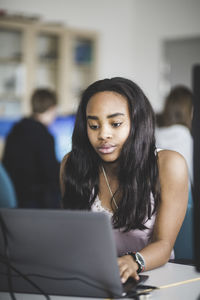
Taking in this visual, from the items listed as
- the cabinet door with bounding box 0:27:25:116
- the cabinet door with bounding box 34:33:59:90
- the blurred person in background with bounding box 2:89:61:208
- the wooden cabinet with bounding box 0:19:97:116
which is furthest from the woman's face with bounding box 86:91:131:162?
the cabinet door with bounding box 34:33:59:90

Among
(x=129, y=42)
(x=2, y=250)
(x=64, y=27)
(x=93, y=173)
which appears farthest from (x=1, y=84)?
(x=2, y=250)

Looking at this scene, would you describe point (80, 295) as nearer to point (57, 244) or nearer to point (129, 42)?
point (57, 244)

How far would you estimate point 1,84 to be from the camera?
5.16m

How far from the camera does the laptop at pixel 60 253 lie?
79 cm

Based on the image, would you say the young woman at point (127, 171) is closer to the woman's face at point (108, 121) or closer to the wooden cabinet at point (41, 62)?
the woman's face at point (108, 121)

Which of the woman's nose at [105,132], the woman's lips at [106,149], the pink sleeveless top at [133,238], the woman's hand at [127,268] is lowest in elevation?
the pink sleeveless top at [133,238]

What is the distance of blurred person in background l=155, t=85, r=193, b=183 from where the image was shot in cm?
284

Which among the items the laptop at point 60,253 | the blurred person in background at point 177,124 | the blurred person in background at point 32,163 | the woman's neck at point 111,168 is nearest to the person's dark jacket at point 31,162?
the blurred person in background at point 32,163

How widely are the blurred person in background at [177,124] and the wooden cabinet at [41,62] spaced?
84.1 inches

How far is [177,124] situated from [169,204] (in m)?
1.78

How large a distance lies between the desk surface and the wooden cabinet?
399 centimetres

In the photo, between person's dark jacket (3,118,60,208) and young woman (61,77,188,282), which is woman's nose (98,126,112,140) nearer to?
young woman (61,77,188,282)

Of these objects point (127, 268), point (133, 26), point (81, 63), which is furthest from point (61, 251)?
point (133, 26)

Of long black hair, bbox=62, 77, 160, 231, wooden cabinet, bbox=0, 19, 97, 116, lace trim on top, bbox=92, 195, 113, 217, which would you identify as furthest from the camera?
wooden cabinet, bbox=0, 19, 97, 116
